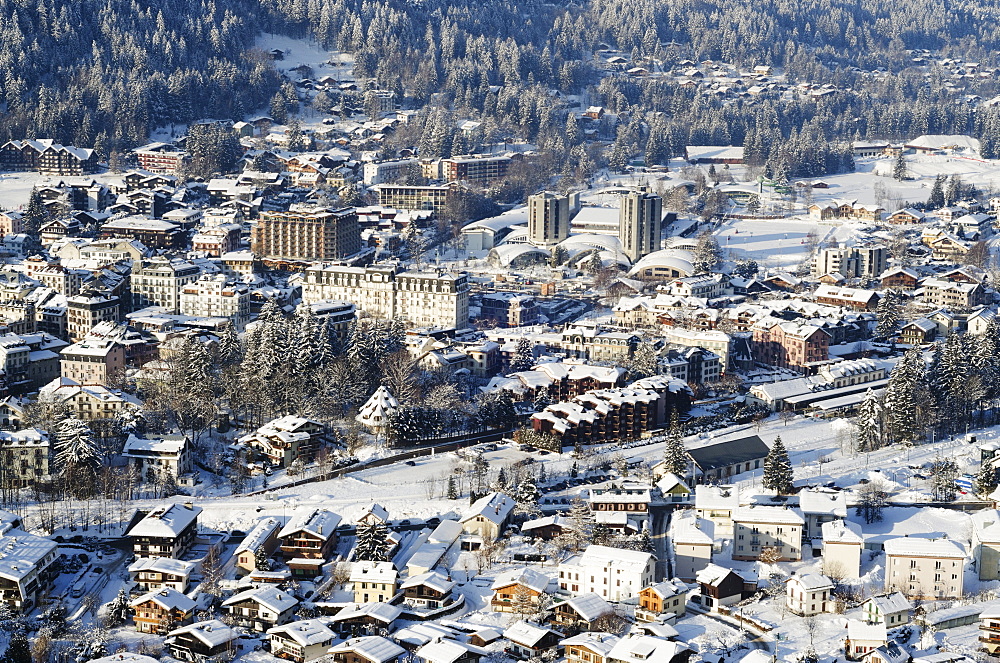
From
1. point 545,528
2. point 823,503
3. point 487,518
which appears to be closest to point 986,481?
point 823,503

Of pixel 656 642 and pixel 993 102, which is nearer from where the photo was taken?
pixel 656 642

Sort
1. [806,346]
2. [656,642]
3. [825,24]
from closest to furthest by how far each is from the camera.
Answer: [656,642] → [806,346] → [825,24]

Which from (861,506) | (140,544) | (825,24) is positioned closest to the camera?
(140,544)

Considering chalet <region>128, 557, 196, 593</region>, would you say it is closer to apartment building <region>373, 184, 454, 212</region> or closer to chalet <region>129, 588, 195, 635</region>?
chalet <region>129, 588, 195, 635</region>

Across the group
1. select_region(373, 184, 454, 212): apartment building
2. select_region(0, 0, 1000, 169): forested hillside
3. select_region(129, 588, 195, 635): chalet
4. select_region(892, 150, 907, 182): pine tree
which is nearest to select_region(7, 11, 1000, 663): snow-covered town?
select_region(129, 588, 195, 635): chalet

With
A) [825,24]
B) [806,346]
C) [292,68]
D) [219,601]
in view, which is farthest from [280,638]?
[825,24]

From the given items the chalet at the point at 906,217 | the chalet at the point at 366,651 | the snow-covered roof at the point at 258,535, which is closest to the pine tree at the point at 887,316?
the chalet at the point at 906,217

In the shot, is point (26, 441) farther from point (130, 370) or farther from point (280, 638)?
point (280, 638)

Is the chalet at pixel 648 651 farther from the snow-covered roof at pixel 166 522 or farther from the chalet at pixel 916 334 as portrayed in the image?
the chalet at pixel 916 334
